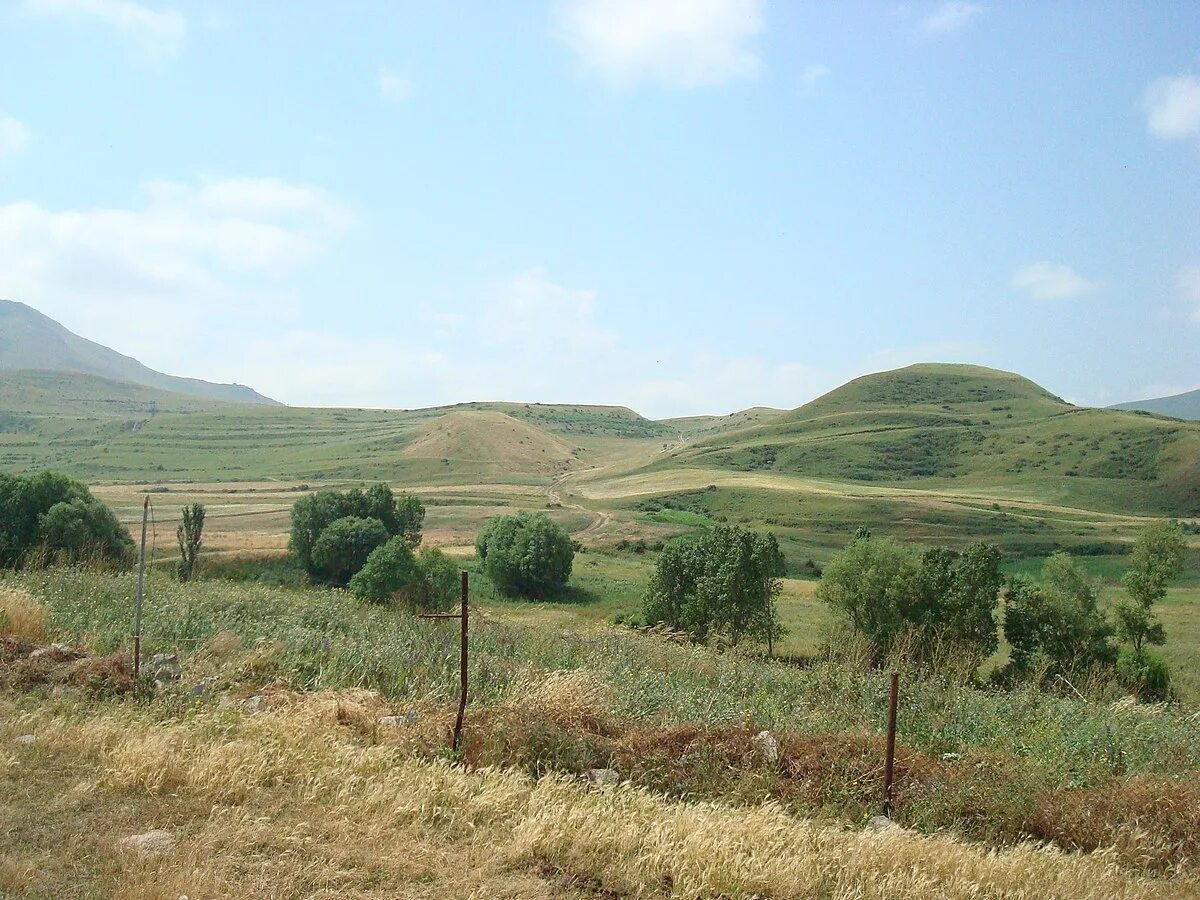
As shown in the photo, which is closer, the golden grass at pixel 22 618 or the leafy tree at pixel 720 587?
the golden grass at pixel 22 618

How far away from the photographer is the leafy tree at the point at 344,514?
66812mm

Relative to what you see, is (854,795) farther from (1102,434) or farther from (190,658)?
(1102,434)

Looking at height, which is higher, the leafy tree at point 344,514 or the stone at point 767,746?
the stone at point 767,746

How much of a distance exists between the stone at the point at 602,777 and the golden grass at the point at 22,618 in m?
8.35

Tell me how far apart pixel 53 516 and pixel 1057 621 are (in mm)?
54866

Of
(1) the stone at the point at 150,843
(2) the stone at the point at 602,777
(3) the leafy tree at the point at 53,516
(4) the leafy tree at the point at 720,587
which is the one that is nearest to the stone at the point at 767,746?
(2) the stone at the point at 602,777

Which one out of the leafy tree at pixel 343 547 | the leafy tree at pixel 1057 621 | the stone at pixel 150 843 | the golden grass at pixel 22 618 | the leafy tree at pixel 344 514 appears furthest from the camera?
the leafy tree at pixel 344 514

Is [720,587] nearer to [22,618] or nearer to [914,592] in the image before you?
[914,592]

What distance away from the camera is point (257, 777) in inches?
292

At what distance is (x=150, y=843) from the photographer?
608 cm

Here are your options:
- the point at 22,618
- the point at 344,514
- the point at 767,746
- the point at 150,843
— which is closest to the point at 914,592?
the point at 767,746

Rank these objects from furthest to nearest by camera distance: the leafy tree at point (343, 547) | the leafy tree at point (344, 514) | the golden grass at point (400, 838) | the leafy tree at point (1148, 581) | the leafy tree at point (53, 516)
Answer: the leafy tree at point (344, 514), the leafy tree at point (343, 547), the leafy tree at point (53, 516), the leafy tree at point (1148, 581), the golden grass at point (400, 838)

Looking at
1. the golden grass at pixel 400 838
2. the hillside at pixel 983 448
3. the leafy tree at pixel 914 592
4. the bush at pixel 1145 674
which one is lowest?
the bush at pixel 1145 674

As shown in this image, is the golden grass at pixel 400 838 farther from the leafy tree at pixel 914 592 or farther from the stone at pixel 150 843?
the leafy tree at pixel 914 592
